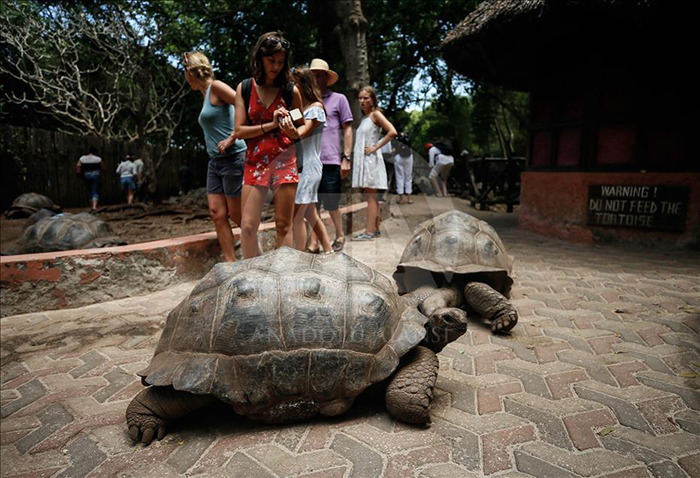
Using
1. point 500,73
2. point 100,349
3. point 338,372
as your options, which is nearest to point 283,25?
point 500,73

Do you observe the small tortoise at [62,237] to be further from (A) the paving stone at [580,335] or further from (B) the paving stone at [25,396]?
(A) the paving stone at [580,335]

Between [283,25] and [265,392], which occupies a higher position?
[283,25]

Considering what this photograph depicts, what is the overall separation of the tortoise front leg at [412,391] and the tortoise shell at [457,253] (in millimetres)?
1321

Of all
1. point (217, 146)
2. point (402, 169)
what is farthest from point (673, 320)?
point (402, 169)

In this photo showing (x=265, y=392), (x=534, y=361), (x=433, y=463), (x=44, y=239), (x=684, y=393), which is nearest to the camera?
(x=433, y=463)

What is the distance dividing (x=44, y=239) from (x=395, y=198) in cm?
967

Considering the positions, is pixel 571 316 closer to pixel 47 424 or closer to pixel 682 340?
pixel 682 340

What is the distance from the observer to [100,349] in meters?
2.93

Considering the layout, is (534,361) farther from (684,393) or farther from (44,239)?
(44,239)

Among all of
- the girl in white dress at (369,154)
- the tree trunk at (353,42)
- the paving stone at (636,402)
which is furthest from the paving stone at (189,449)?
the tree trunk at (353,42)

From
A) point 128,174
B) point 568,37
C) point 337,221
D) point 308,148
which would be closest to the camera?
point 308,148

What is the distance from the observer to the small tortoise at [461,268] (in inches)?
122

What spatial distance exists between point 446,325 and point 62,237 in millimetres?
5499

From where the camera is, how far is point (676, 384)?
90.4 inches
